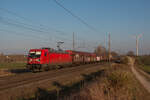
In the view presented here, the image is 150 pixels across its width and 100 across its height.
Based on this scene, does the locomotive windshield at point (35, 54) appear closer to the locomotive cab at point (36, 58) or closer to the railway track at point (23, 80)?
the locomotive cab at point (36, 58)

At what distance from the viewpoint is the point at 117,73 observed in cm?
1104

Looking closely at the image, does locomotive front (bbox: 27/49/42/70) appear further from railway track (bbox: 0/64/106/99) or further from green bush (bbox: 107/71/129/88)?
green bush (bbox: 107/71/129/88)

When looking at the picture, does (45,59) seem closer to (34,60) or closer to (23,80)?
(34,60)

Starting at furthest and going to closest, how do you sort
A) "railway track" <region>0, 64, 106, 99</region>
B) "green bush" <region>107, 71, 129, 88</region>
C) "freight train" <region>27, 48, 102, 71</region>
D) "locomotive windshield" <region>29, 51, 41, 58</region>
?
"locomotive windshield" <region>29, 51, 41, 58</region>, "freight train" <region>27, 48, 102, 71</region>, "railway track" <region>0, 64, 106, 99</region>, "green bush" <region>107, 71, 129, 88</region>

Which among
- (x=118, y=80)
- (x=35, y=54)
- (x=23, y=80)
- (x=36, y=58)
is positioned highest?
(x=35, y=54)

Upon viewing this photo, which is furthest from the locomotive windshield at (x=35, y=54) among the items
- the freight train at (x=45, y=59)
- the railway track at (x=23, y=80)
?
the railway track at (x=23, y=80)

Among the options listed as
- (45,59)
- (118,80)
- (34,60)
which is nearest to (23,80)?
(34,60)

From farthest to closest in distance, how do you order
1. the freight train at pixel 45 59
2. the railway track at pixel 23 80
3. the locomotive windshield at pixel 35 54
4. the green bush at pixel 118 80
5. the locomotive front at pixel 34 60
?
the locomotive windshield at pixel 35 54, the freight train at pixel 45 59, the locomotive front at pixel 34 60, the railway track at pixel 23 80, the green bush at pixel 118 80

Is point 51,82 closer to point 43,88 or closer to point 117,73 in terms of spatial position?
point 43,88

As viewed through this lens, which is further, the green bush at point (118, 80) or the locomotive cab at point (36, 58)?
the locomotive cab at point (36, 58)

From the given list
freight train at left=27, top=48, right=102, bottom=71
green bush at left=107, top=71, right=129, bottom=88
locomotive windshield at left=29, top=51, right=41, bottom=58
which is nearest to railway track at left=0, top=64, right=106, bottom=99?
freight train at left=27, top=48, right=102, bottom=71

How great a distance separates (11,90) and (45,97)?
2379mm

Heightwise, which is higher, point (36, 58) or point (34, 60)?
point (36, 58)

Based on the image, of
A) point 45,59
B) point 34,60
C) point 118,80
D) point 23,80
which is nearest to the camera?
point 118,80
